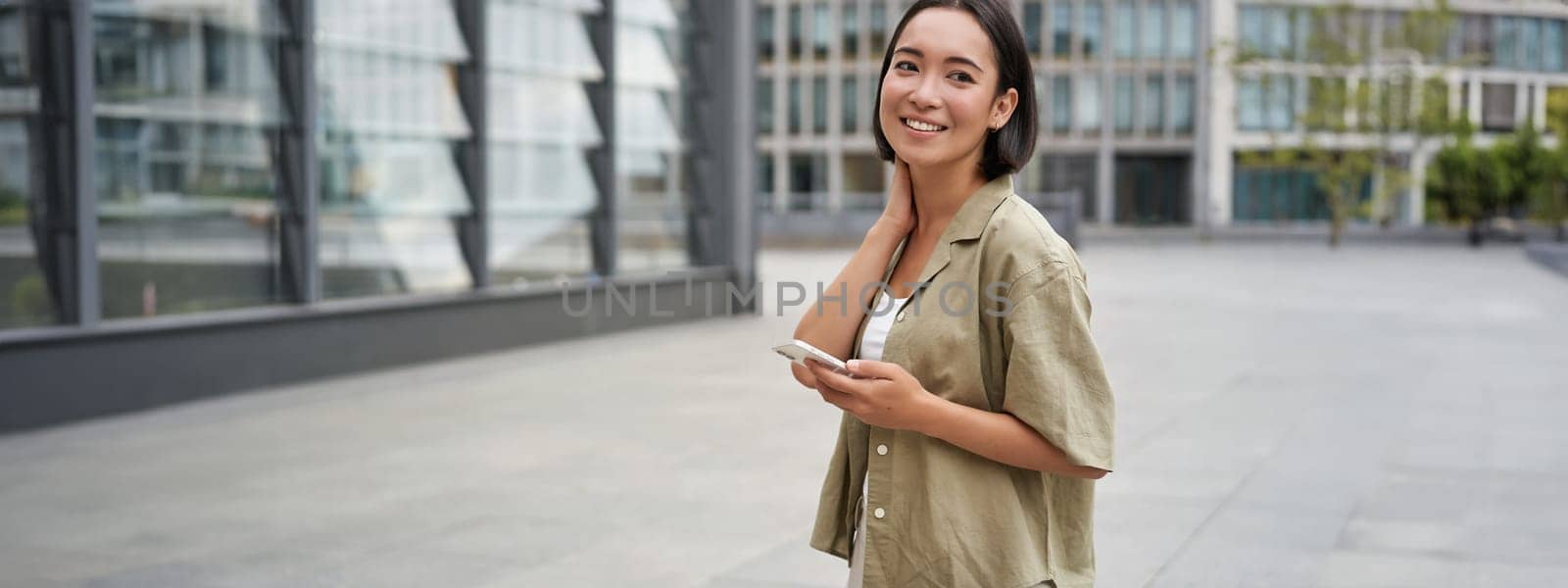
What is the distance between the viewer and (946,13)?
2.37 m

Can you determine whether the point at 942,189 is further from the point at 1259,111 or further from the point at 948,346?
the point at 1259,111

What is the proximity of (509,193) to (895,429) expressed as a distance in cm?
1319

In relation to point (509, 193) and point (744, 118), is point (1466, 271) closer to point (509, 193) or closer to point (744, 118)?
point (744, 118)

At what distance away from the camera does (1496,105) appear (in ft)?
221

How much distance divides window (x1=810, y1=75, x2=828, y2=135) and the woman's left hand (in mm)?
66778

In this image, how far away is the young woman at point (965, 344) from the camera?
7.52ft

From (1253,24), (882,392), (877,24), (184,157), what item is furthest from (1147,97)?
(882,392)

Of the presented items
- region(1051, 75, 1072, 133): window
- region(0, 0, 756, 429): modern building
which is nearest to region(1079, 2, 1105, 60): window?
region(1051, 75, 1072, 133): window

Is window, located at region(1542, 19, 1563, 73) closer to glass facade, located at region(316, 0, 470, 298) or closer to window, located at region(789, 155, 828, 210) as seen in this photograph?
window, located at region(789, 155, 828, 210)

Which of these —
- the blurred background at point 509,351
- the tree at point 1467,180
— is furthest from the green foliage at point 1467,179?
the blurred background at point 509,351

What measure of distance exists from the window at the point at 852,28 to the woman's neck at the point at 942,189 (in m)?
65.4

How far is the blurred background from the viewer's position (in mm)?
6629

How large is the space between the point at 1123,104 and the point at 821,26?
526 inches

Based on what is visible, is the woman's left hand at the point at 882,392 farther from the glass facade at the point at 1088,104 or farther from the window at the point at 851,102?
the glass facade at the point at 1088,104
